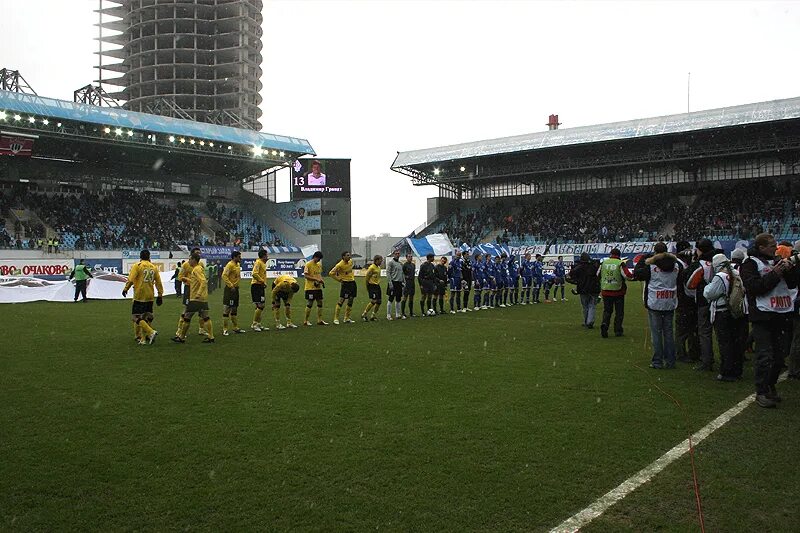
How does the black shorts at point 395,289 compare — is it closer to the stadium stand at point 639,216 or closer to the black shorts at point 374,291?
the black shorts at point 374,291

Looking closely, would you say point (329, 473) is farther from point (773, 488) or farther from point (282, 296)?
point (282, 296)

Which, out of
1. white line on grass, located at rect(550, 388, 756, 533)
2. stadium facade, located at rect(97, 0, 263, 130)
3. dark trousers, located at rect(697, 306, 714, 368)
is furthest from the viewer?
stadium facade, located at rect(97, 0, 263, 130)

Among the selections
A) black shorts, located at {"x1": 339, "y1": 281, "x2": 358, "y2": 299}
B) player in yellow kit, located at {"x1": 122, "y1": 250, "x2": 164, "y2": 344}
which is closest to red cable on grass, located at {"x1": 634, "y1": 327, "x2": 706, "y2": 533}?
player in yellow kit, located at {"x1": 122, "y1": 250, "x2": 164, "y2": 344}

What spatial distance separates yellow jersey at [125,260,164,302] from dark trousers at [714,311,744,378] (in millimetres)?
9266

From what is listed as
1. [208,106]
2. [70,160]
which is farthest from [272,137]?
[208,106]

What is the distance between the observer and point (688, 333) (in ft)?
33.3

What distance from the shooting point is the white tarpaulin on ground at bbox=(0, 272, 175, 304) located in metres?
24.5

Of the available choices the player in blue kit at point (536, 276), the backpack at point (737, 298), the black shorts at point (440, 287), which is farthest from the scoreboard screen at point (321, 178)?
the backpack at point (737, 298)

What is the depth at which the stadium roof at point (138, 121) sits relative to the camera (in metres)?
41.6

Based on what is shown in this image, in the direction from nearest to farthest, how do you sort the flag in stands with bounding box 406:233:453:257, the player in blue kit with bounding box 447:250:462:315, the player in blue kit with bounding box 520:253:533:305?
the player in blue kit with bounding box 447:250:462:315 → the player in blue kit with bounding box 520:253:533:305 → the flag in stands with bounding box 406:233:453:257

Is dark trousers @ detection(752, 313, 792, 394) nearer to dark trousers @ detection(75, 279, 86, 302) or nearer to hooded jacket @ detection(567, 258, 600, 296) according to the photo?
hooded jacket @ detection(567, 258, 600, 296)

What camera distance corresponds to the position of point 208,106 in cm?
7681

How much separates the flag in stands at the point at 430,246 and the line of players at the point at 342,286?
90.9 ft

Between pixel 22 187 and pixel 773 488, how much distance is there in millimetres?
54928
